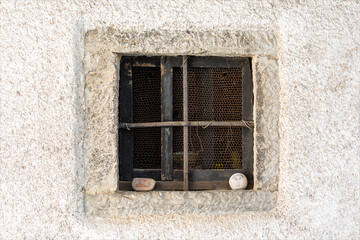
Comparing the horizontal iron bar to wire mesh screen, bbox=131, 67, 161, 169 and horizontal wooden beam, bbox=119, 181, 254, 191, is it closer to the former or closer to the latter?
wire mesh screen, bbox=131, 67, 161, 169

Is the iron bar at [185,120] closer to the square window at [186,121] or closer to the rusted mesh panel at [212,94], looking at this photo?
the square window at [186,121]

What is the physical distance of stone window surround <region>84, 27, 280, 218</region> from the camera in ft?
5.85

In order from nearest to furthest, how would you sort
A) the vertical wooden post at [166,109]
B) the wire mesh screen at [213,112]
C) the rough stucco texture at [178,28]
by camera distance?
1. the rough stucco texture at [178,28]
2. the vertical wooden post at [166,109]
3. the wire mesh screen at [213,112]

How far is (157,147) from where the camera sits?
205 centimetres

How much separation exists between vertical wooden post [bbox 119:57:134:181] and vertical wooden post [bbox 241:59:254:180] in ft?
2.18

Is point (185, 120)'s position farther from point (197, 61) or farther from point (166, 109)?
point (197, 61)

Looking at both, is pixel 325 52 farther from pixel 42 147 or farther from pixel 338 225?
pixel 42 147

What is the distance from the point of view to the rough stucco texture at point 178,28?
1768 millimetres

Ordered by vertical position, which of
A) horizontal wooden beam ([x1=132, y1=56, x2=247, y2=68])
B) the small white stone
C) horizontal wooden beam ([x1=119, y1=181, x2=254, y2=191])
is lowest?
horizontal wooden beam ([x1=119, y1=181, x2=254, y2=191])

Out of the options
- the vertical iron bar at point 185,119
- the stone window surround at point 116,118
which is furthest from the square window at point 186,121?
the stone window surround at point 116,118

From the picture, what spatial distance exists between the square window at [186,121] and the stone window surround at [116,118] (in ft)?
0.35

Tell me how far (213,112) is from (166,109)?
30 centimetres

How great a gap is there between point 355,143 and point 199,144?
2.92 ft

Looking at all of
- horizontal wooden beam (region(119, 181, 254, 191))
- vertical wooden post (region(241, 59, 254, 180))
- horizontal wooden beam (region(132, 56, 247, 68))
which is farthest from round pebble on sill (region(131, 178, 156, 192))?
horizontal wooden beam (region(132, 56, 247, 68))
